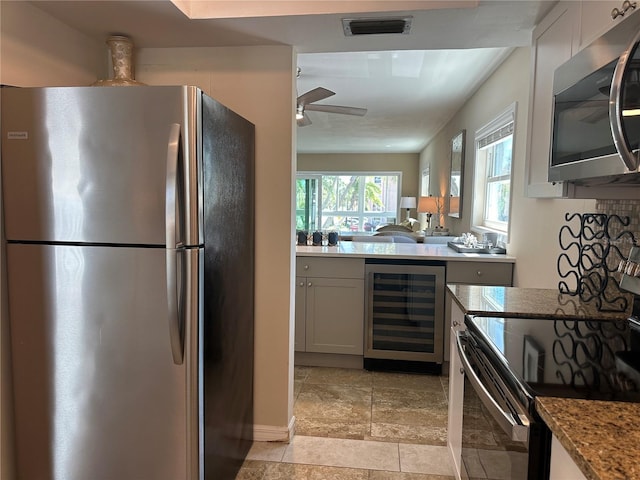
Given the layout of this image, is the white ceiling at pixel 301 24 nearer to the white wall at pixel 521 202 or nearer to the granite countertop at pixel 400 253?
the white wall at pixel 521 202

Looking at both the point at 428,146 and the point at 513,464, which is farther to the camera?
the point at 428,146

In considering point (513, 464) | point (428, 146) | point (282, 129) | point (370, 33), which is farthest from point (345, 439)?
point (428, 146)

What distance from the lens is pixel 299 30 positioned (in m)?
1.95

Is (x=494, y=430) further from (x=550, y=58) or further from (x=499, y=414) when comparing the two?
(x=550, y=58)

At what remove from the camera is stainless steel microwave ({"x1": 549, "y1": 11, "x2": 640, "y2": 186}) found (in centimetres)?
96

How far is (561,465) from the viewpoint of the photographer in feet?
2.70

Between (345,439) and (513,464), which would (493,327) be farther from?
(345,439)

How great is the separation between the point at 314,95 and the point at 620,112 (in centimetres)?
310

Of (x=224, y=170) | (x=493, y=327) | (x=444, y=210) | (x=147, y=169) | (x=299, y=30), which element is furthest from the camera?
(x=444, y=210)

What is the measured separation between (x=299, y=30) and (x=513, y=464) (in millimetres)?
1868

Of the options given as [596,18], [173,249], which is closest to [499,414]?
[173,249]

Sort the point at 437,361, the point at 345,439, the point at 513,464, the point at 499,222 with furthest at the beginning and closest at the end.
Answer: the point at 499,222
the point at 437,361
the point at 345,439
the point at 513,464

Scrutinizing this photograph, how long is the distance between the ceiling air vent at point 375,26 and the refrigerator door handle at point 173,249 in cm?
96

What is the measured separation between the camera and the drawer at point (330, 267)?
3.17 metres
